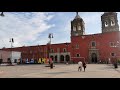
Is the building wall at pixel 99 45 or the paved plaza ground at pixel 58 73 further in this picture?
the building wall at pixel 99 45

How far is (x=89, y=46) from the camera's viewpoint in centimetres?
4850

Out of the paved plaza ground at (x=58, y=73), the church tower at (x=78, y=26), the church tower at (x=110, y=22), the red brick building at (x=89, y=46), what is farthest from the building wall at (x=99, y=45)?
the paved plaza ground at (x=58, y=73)

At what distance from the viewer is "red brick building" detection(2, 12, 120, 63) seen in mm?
45938

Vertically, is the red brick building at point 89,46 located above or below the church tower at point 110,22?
below

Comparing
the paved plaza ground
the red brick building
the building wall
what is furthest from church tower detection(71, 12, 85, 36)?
the paved plaza ground

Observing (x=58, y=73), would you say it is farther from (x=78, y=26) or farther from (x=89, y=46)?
(x=78, y=26)

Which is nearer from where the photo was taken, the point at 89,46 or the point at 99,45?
the point at 99,45

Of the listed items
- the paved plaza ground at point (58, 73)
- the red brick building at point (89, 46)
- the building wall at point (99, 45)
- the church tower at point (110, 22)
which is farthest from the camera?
the church tower at point (110, 22)

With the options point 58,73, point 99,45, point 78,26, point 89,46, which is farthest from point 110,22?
point 58,73

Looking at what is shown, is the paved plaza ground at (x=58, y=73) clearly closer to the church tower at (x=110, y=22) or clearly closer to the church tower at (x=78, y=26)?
the church tower at (x=110, y=22)

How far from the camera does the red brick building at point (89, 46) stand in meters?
45.9

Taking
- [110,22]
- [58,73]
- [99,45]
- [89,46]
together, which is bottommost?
[58,73]

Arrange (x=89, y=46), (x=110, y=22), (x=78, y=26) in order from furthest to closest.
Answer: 1. (x=78, y=26)
2. (x=110, y=22)
3. (x=89, y=46)
